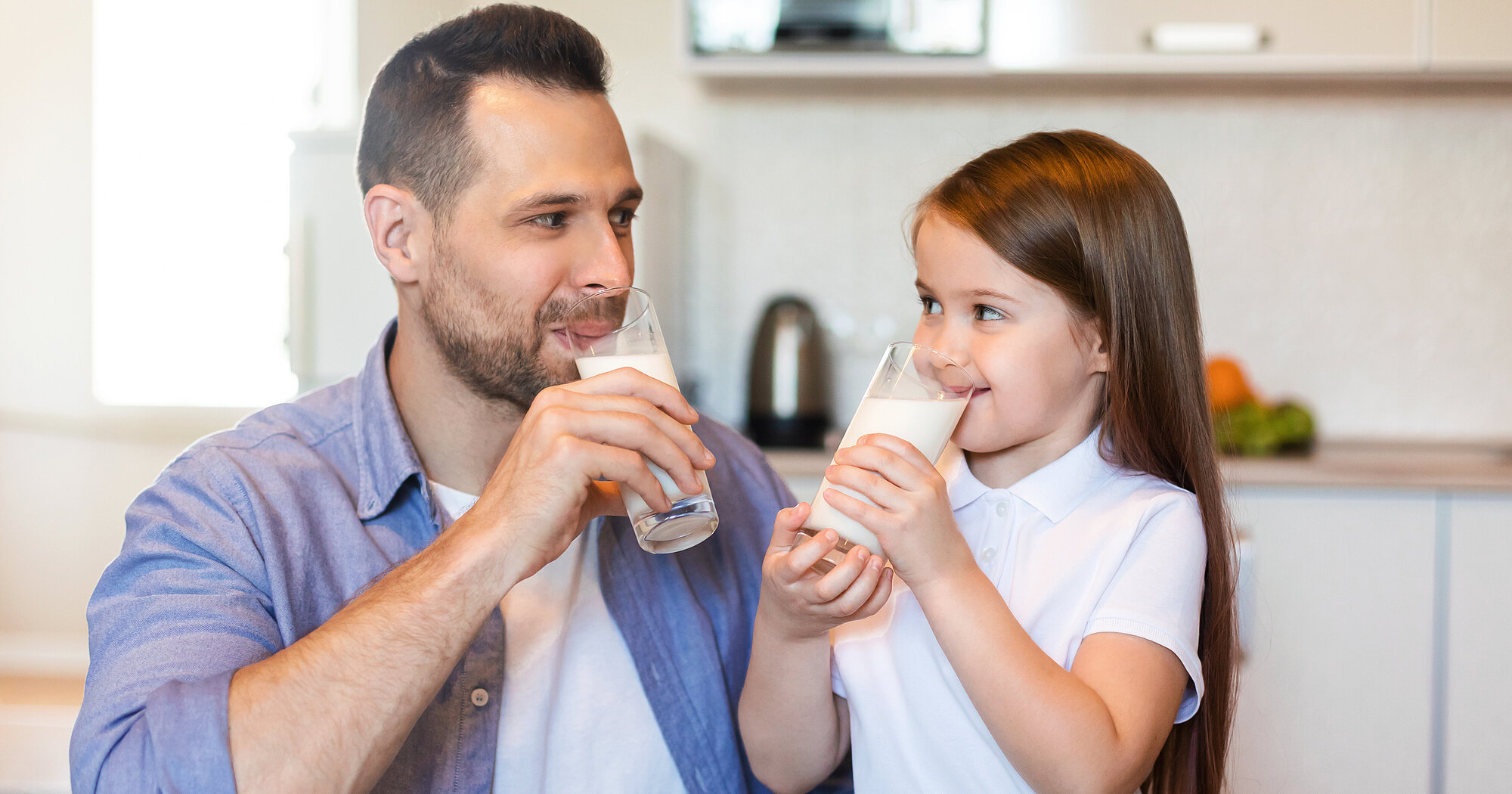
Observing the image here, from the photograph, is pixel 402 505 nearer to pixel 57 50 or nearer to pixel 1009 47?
pixel 1009 47

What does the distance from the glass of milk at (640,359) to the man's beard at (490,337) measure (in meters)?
0.19

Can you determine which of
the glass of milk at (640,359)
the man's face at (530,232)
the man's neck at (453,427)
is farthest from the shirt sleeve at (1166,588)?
the man's neck at (453,427)

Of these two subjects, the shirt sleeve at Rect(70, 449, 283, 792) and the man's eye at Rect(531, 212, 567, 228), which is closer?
the shirt sleeve at Rect(70, 449, 283, 792)

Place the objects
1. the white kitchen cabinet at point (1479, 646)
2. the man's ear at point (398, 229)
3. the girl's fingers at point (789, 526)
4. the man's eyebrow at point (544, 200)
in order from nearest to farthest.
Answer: the girl's fingers at point (789, 526) < the man's eyebrow at point (544, 200) < the man's ear at point (398, 229) < the white kitchen cabinet at point (1479, 646)

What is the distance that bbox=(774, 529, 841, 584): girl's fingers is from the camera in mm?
882

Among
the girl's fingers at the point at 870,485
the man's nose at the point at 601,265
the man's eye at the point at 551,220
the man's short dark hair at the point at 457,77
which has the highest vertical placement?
the man's short dark hair at the point at 457,77

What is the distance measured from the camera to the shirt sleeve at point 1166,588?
0.94 metres

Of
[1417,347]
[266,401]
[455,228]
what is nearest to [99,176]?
[266,401]

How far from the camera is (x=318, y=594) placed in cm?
106

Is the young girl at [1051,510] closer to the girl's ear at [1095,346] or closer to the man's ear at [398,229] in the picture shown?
the girl's ear at [1095,346]

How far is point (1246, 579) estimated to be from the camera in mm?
2277

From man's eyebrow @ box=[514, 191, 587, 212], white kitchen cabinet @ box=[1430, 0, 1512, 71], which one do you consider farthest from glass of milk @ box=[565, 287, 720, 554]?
white kitchen cabinet @ box=[1430, 0, 1512, 71]

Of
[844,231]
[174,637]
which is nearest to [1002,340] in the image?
[174,637]

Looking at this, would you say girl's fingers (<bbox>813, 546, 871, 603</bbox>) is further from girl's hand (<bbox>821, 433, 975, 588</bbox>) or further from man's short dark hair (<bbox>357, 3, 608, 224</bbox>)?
man's short dark hair (<bbox>357, 3, 608, 224</bbox>)
